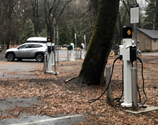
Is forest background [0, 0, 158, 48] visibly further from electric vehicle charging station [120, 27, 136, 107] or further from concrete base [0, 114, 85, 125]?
concrete base [0, 114, 85, 125]

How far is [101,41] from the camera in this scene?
818cm

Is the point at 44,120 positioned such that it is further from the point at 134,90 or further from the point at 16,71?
the point at 16,71

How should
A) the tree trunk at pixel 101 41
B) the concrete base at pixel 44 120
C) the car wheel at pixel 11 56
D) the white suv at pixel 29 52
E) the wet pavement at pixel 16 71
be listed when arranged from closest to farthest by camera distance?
the concrete base at pixel 44 120 → the tree trunk at pixel 101 41 → the wet pavement at pixel 16 71 → the white suv at pixel 29 52 → the car wheel at pixel 11 56

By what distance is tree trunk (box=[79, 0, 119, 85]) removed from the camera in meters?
8.20

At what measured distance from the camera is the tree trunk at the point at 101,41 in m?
8.20

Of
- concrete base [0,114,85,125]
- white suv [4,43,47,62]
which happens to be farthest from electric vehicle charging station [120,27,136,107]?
white suv [4,43,47,62]

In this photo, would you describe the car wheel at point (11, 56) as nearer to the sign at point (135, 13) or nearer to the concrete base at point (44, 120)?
the concrete base at point (44, 120)

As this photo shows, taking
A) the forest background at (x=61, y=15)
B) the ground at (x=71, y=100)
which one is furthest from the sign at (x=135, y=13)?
the forest background at (x=61, y=15)

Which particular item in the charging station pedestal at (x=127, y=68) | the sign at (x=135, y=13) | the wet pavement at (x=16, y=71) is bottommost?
the wet pavement at (x=16, y=71)

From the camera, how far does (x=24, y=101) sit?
6.74m

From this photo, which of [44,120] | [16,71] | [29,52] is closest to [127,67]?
[44,120]

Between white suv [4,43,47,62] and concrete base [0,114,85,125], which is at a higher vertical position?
white suv [4,43,47,62]

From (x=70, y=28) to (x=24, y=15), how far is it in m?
20.2

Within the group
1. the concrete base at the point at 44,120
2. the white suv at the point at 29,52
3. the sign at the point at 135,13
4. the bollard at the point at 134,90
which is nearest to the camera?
the concrete base at the point at 44,120
